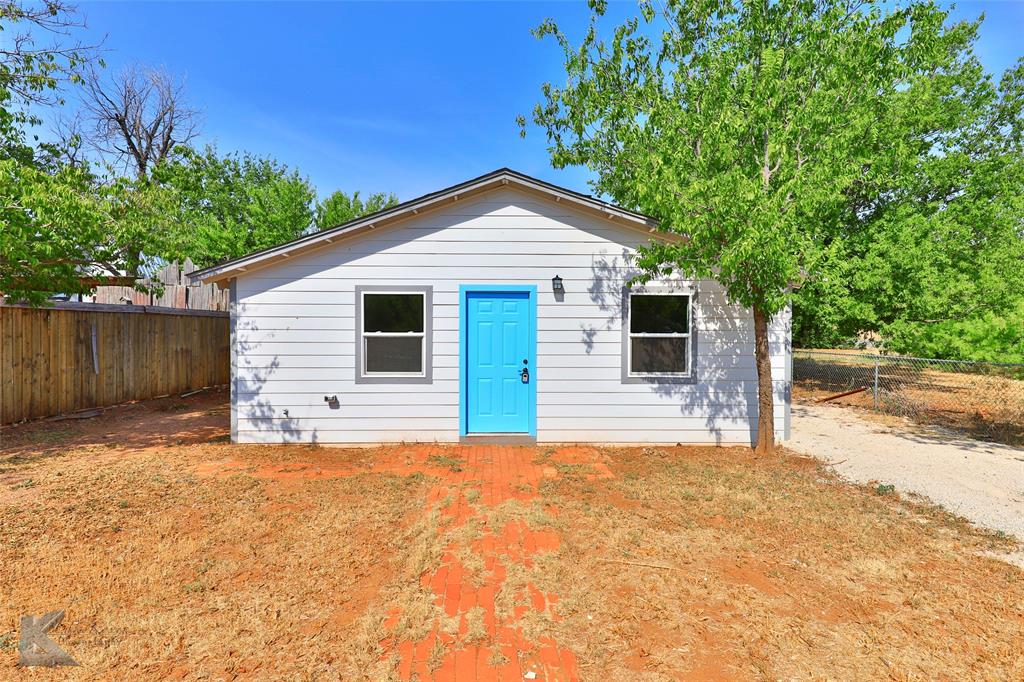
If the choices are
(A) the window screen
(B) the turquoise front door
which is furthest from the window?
(A) the window screen

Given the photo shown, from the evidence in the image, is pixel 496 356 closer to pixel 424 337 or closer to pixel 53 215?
pixel 424 337

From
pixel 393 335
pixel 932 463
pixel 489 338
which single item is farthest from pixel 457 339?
pixel 932 463

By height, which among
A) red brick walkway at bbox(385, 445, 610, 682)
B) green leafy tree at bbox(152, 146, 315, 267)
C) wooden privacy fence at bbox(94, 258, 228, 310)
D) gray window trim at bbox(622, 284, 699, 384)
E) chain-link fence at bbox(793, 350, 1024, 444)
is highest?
green leafy tree at bbox(152, 146, 315, 267)

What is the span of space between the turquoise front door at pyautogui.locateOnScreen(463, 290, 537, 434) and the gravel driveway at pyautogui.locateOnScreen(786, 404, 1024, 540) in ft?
15.2

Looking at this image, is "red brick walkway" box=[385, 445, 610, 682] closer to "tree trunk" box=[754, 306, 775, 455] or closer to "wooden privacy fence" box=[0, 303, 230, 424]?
"tree trunk" box=[754, 306, 775, 455]

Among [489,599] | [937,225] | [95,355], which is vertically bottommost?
[489,599]

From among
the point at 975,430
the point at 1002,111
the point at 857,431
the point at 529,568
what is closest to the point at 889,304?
the point at 975,430

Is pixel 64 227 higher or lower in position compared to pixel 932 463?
higher

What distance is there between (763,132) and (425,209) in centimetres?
501

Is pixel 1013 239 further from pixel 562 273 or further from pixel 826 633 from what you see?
pixel 826 633

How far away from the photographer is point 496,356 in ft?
23.3

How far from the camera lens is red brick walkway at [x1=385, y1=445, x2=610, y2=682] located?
2.47m

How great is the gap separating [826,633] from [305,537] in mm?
4056

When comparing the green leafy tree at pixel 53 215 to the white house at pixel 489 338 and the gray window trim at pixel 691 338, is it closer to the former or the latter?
the white house at pixel 489 338
